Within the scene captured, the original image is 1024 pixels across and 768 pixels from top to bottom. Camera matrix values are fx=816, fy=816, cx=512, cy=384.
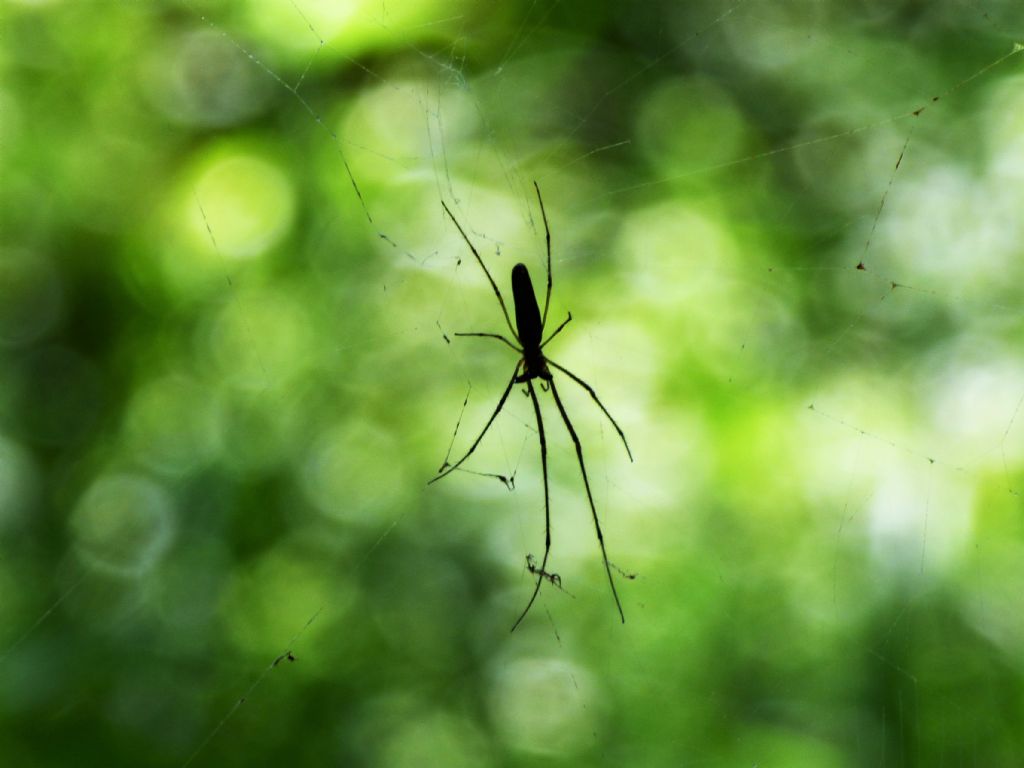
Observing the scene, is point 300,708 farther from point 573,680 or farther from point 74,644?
point 573,680

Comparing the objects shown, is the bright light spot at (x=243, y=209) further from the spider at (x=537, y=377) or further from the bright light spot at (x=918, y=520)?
the bright light spot at (x=918, y=520)

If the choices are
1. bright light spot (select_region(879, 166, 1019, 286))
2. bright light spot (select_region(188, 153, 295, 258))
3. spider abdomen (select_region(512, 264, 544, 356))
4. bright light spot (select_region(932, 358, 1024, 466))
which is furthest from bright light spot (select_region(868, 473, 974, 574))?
bright light spot (select_region(188, 153, 295, 258))

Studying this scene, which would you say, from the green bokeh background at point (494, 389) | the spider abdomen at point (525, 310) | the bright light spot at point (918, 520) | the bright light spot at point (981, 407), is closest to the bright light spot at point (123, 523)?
the green bokeh background at point (494, 389)

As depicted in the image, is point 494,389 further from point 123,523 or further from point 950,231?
point 950,231

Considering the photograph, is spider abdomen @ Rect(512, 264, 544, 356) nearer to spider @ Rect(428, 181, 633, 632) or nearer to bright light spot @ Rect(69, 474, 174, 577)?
spider @ Rect(428, 181, 633, 632)

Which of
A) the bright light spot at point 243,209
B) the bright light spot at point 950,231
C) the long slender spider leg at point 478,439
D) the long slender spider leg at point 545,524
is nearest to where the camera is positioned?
the long slender spider leg at point 545,524
